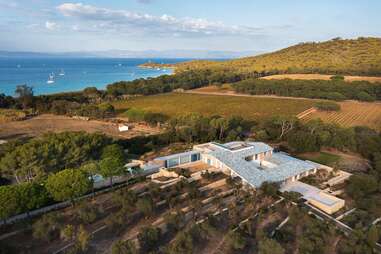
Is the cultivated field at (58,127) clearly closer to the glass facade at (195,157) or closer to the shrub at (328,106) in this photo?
the glass facade at (195,157)

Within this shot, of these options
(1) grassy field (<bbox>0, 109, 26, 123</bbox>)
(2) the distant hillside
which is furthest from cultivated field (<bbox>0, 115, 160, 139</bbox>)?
(2) the distant hillside

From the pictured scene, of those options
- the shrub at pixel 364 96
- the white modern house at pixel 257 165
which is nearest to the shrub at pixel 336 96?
the shrub at pixel 364 96

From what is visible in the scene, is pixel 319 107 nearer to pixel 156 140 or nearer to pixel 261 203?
pixel 156 140

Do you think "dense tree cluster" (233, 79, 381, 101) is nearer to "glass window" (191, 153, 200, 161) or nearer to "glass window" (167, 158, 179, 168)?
"glass window" (191, 153, 200, 161)

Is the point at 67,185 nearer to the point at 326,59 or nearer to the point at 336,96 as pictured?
the point at 336,96

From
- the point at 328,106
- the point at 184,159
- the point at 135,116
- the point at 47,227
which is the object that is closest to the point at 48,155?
the point at 47,227

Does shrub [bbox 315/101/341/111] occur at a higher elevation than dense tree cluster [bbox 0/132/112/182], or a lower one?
lower

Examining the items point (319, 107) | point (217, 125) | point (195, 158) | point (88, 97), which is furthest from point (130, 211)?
point (88, 97)
